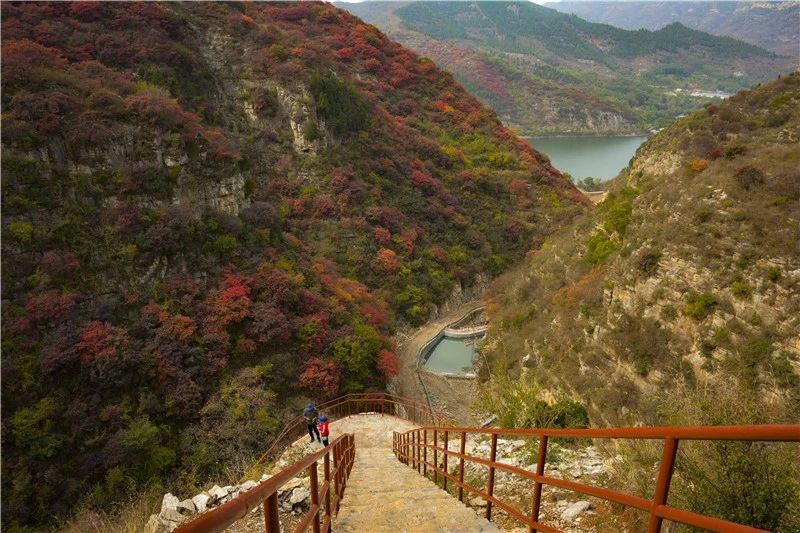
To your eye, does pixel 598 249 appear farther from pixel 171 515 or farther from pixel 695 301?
pixel 171 515

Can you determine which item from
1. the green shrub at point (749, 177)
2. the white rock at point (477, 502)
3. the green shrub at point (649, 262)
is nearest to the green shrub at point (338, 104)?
the green shrub at point (649, 262)

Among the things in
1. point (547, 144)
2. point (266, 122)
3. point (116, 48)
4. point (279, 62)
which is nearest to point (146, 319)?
point (116, 48)

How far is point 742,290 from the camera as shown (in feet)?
42.5

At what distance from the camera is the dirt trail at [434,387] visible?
82.6ft

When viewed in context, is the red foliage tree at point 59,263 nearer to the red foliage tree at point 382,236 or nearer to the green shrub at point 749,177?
the red foliage tree at point 382,236

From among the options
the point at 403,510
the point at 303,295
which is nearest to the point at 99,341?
the point at 303,295

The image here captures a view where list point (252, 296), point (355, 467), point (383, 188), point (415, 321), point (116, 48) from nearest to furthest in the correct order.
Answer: point (355, 467) < point (252, 296) < point (116, 48) < point (415, 321) < point (383, 188)

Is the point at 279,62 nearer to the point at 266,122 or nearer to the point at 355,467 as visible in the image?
the point at 266,122

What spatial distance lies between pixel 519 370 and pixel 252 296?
13519 millimetres

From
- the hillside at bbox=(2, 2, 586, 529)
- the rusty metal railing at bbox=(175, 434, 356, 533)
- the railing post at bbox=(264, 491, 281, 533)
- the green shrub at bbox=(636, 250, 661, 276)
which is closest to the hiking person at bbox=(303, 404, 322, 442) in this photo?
the hillside at bbox=(2, 2, 586, 529)

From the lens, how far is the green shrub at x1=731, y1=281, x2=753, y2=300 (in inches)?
507

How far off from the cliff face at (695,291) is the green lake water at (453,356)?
5.91 meters

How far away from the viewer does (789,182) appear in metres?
14.3

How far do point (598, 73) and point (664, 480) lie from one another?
7822 inches
